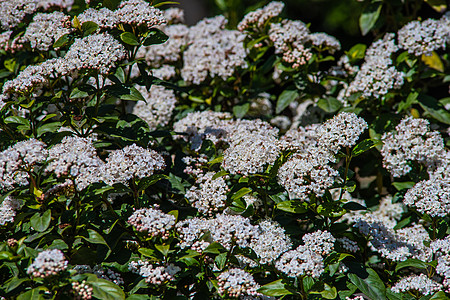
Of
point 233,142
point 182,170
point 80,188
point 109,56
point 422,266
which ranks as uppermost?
point 109,56

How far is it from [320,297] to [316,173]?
2.43 ft

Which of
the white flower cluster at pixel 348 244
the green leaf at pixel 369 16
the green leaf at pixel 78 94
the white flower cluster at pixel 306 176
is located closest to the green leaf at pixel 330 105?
the green leaf at pixel 369 16

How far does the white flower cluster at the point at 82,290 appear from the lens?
2.49 meters

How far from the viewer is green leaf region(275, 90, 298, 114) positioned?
4.45m

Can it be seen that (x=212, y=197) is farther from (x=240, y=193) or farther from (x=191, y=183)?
(x=191, y=183)

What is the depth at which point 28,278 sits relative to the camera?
2.53m

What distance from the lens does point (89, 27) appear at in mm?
3250

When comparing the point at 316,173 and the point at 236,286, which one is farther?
the point at 316,173

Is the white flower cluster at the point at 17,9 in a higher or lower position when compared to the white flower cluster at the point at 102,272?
higher

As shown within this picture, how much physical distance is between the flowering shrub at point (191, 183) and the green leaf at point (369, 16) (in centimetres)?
79

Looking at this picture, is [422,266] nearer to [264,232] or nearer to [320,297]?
[320,297]

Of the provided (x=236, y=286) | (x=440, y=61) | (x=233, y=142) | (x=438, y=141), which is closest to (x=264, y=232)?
(x=236, y=286)

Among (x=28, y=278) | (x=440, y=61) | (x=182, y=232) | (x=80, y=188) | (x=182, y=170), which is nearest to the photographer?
(x=28, y=278)

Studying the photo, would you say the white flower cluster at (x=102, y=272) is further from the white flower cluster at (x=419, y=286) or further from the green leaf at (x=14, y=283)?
the white flower cluster at (x=419, y=286)
